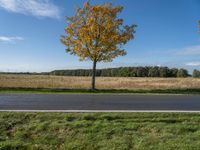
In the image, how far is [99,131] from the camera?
639 centimetres

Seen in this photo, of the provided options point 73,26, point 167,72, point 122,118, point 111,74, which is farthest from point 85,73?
point 122,118

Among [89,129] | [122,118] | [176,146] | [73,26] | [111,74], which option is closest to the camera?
[176,146]

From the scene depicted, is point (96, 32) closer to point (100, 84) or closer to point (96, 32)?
point (96, 32)

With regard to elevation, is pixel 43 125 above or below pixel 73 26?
below

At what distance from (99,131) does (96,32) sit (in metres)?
13.5

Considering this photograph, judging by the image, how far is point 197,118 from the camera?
7836 millimetres

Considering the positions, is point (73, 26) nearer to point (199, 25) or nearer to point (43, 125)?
point (199, 25)

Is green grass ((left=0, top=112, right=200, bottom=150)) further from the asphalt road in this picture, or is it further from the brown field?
the brown field

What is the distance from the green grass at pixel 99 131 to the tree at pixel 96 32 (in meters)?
11.4

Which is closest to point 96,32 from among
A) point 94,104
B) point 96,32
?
point 96,32

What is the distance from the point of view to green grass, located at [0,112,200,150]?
5535 millimetres

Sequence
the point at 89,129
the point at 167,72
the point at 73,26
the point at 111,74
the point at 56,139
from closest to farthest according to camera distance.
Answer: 1. the point at 56,139
2. the point at 89,129
3. the point at 73,26
4. the point at 167,72
5. the point at 111,74

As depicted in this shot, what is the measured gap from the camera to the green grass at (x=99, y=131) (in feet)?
18.2

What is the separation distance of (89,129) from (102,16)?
1403cm
